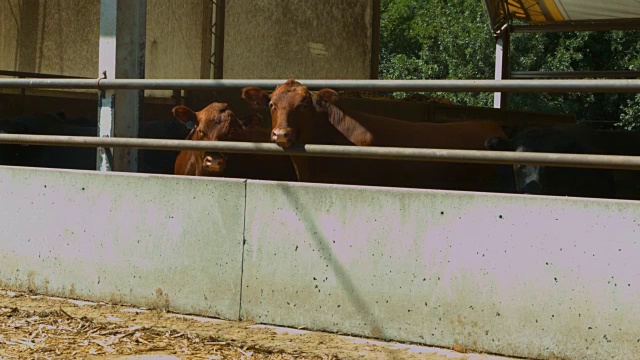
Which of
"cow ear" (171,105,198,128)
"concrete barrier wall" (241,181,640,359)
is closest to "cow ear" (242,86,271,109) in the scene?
"cow ear" (171,105,198,128)

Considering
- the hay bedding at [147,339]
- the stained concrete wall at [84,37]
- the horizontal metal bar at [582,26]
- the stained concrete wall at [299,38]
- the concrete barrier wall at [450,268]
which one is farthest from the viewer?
the stained concrete wall at [299,38]

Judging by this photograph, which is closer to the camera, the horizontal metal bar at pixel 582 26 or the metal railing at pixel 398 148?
the metal railing at pixel 398 148

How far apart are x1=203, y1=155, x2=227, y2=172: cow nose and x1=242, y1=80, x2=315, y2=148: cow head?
0.53 m

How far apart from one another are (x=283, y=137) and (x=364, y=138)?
1.61m

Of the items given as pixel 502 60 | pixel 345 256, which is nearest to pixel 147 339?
pixel 345 256

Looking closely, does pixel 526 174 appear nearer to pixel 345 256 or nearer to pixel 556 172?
pixel 556 172

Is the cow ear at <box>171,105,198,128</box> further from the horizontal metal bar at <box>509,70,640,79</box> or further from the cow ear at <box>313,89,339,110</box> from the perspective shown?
the horizontal metal bar at <box>509,70,640,79</box>

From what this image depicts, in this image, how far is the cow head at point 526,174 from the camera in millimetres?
7688

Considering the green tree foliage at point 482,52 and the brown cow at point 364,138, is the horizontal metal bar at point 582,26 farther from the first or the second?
the green tree foliage at point 482,52

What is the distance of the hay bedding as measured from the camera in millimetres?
5098

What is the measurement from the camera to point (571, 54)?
31.5 meters

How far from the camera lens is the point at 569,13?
1675cm

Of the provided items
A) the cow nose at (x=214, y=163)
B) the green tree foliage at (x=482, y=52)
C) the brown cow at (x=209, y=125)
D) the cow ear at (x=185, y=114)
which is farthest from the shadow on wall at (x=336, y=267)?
the green tree foliage at (x=482, y=52)

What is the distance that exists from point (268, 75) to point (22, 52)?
15.8 feet
